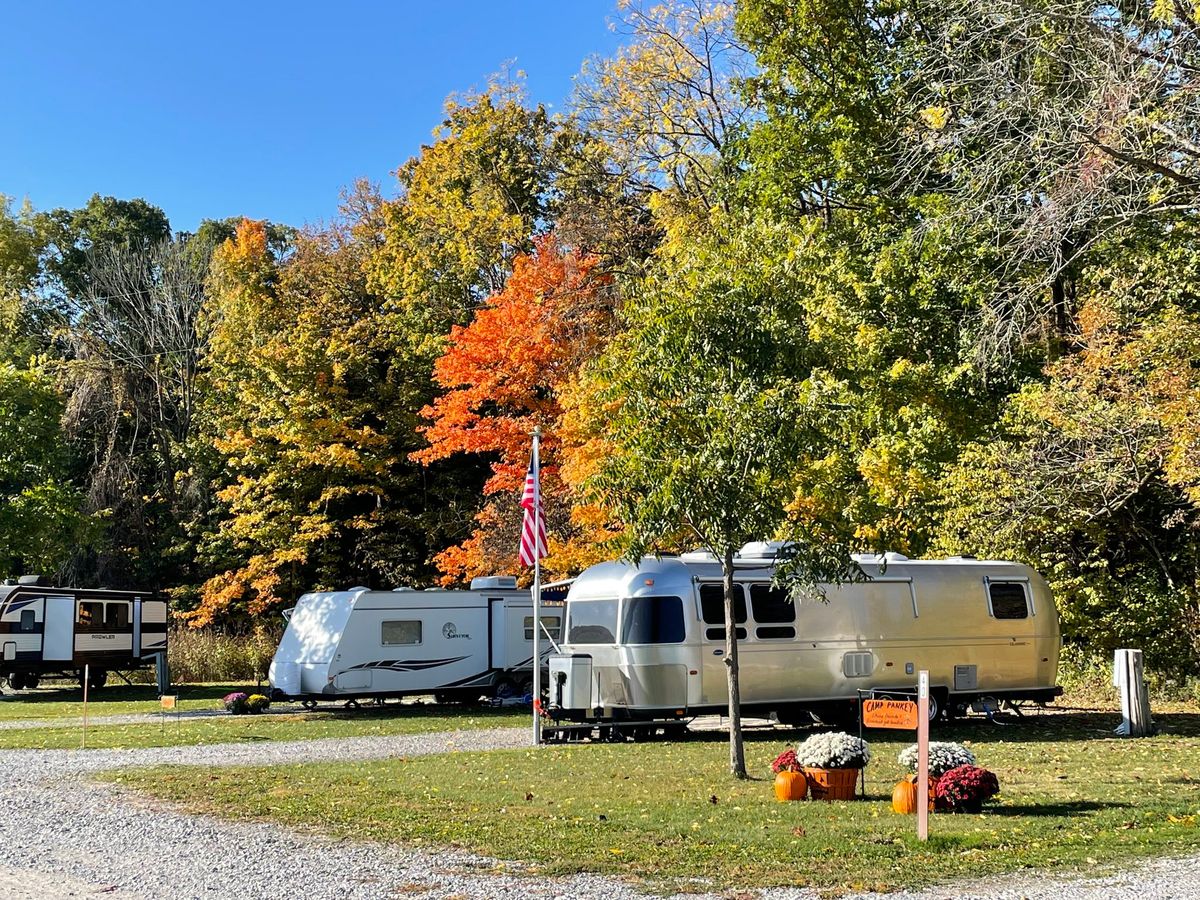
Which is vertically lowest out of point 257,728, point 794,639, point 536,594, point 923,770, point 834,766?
point 257,728

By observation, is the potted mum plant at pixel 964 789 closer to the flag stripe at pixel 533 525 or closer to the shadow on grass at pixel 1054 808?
the shadow on grass at pixel 1054 808

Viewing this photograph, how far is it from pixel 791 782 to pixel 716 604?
25.3 ft

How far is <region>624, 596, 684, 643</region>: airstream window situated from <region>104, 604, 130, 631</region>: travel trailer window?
18.3 metres

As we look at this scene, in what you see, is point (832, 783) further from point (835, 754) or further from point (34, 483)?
point (34, 483)

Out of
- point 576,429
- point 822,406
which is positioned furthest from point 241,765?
point 576,429

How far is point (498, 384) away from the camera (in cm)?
3075

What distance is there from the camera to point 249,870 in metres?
7.97

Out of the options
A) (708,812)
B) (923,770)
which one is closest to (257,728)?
(708,812)

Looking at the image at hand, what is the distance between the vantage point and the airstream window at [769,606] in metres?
18.6

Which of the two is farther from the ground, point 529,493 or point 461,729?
point 529,493

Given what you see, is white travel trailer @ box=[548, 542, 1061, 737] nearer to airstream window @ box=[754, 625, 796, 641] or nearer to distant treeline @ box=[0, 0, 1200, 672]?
airstream window @ box=[754, 625, 796, 641]

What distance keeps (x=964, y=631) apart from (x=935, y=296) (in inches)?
286

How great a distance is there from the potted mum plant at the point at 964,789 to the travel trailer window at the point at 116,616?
26043 mm

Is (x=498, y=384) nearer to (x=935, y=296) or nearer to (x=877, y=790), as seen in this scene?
Answer: (x=935, y=296)
